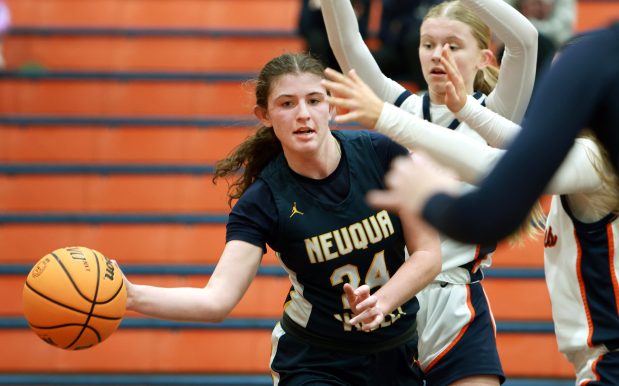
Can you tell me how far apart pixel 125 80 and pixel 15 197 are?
5.13ft

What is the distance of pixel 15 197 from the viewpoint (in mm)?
8070

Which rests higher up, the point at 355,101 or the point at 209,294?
the point at 355,101

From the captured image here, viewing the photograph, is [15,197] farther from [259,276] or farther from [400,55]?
[400,55]

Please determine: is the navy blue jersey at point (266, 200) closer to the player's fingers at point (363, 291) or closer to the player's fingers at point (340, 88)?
the player's fingers at point (363, 291)

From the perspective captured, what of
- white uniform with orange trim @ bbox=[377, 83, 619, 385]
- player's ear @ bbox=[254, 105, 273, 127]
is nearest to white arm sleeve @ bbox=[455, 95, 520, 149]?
white uniform with orange trim @ bbox=[377, 83, 619, 385]

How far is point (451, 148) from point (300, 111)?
0.79 meters

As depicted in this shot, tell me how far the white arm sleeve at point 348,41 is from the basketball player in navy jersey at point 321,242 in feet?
1.40

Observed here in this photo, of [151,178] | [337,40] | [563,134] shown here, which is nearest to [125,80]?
[151,178]

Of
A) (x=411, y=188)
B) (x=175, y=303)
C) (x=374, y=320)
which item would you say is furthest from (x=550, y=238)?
(x=411, y=188)

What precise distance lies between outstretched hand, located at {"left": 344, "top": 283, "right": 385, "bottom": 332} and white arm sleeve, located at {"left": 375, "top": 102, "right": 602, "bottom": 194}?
0.52 metres

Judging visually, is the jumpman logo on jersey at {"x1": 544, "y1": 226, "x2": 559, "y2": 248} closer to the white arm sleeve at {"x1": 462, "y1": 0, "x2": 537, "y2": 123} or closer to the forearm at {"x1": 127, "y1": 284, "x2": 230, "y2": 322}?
the white arm sleeve at {"x1": 462, "y1": 0, "x2": 537, "y2": 123}

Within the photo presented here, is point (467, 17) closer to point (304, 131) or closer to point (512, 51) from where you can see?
point (512, 51)

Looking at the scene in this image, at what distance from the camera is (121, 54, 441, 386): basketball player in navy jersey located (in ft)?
11.6

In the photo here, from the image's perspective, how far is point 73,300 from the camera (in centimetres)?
321
